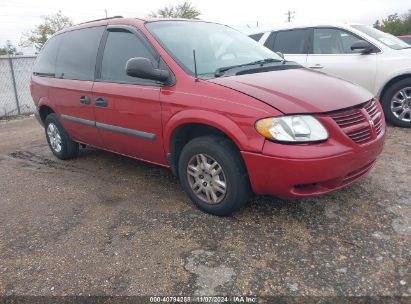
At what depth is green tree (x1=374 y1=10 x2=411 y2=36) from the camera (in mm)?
42625

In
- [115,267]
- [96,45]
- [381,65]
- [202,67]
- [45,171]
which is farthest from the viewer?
[381,65]

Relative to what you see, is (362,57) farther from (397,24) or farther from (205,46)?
(397,24)

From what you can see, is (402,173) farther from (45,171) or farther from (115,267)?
(45,171)

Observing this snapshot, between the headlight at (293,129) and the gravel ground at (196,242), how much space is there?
77 cm

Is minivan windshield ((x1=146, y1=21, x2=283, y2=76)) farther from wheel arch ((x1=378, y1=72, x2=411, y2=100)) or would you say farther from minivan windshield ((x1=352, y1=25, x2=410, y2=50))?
minivan windshield ((x1=352, y1=25, x2=410, y2=50))

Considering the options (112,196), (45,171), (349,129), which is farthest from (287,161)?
(45,171)

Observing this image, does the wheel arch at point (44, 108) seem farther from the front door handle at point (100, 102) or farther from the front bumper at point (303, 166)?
the front bumper at point (303, 166)

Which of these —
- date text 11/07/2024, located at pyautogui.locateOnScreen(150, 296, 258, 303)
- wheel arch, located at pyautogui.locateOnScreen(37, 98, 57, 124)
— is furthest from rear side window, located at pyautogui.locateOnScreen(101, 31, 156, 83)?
date text 11/07/2024, located at pyautogui.locateOnScreen(150, 296, 258, 303)

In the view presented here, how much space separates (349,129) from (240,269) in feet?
4.30

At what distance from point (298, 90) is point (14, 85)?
9.70 m

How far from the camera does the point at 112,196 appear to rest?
3.92m

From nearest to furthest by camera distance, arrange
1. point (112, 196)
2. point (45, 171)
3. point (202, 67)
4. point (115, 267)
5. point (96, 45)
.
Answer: point (115, 267) < point (202, 67) < point (112, 196) < point (96, 45) < point (45, 171)

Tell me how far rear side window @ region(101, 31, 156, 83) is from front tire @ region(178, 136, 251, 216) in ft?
3.01

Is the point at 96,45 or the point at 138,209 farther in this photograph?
the point at 96,45
